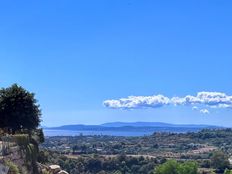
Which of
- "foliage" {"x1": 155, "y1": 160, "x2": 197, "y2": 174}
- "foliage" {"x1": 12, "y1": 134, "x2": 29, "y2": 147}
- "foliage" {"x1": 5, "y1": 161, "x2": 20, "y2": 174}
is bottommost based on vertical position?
"foliage" {"x1": 155, "y1": 160, "x2": 197, "y2": 174}

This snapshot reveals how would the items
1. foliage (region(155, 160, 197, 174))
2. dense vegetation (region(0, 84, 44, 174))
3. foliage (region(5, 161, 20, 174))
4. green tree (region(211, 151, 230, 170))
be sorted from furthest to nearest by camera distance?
green tree (region(211, 151, 230, 170)), foliage (region(155, 160, 197, 174)), dense vegetation (region(0, 84, 44, 174)), foliage (region(5, 161, 20, 174))

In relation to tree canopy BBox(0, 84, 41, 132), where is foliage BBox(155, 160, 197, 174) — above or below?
below

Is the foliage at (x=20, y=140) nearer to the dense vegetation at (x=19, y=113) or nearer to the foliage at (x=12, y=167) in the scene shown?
the foliage at (x=12, y=167)

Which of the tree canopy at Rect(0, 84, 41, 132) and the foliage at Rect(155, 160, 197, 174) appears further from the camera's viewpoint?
the foliage at Rect(155, 160, 197, 174)

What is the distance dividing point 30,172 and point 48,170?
173 inches

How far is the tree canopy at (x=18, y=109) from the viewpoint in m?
40.0

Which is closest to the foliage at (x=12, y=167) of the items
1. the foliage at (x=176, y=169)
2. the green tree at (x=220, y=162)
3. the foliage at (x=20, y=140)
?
the foliage at (x=20, y=140)

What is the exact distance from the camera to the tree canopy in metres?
40.0

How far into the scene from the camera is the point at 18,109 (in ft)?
133

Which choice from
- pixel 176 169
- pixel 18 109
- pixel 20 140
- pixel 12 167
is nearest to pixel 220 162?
pixel 176 169

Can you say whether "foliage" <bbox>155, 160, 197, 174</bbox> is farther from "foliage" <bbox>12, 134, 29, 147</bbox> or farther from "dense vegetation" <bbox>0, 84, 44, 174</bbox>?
"foliage" <bbox>12, 134, 29, 147</bbox>

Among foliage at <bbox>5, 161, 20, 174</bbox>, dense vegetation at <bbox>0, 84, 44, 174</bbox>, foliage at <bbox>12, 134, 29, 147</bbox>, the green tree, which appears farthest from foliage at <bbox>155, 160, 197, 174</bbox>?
foliage at <bbox>5, 161, 20, 174</bbox>

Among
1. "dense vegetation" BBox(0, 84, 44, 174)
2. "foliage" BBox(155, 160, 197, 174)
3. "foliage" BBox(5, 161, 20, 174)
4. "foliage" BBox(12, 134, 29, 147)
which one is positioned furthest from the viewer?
"foliage" BBox(155, 160, 197, 174)

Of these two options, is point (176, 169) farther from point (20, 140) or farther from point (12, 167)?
point (12, 167)
